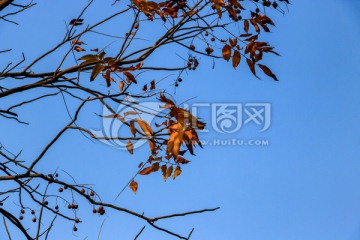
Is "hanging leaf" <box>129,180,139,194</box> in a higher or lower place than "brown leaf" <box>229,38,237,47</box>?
lower

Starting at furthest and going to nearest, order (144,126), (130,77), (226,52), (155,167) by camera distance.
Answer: (130,77), (155,167), (226,52), (144,126)

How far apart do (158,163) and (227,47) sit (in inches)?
22.2

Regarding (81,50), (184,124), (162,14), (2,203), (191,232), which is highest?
(81,50)

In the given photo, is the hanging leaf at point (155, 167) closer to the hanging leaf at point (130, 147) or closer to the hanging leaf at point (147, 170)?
the hanging leaf at point (147, 170)

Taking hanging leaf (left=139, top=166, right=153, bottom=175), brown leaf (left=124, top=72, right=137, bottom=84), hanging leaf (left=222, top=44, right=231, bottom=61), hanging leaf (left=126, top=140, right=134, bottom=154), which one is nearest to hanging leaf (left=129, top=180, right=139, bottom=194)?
hanging leaf (left=139, top=166, right=153, bottom=175)

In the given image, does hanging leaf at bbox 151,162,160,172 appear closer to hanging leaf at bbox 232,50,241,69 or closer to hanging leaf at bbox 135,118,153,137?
hanging leaf at bbox 135,118,153,137

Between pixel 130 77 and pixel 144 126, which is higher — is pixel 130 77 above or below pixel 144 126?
above

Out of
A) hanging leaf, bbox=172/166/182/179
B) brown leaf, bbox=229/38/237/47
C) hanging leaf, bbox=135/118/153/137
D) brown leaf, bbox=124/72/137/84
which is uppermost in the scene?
brown leaf, bbox=124/72/137/84

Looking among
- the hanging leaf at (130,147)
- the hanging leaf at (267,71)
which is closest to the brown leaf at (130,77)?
the hanging leaf at (130,147)

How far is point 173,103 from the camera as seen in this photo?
212 centimetres

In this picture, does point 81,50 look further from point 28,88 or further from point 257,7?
point 257,7

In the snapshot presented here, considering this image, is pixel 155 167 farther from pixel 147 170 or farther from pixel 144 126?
pixel 144 126

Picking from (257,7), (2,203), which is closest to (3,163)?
(2,203)

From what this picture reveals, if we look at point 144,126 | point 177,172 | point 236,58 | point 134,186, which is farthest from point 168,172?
point 236,58
